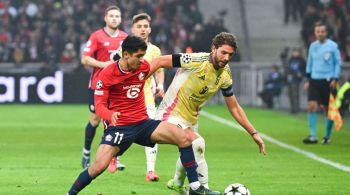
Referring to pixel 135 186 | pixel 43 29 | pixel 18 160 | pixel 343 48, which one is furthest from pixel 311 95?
pixel 43 29

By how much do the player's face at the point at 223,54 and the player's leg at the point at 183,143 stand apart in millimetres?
814

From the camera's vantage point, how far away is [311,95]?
62.5 ft

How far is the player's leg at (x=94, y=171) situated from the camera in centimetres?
1021

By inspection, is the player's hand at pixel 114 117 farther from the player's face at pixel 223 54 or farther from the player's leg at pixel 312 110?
the player's leg at pixel 312 110

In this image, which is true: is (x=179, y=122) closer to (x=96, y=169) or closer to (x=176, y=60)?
(x=176, y=60)

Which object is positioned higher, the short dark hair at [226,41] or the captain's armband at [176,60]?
the short dark hair at [226,41]

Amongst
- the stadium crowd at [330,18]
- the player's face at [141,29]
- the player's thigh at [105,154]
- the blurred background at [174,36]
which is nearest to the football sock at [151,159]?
the player's face at [141,29]

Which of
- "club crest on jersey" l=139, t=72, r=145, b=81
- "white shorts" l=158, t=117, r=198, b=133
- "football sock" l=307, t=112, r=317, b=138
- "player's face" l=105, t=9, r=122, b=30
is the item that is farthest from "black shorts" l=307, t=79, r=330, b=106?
"club crest on jersey" l=139, t=72, r=145, b=81

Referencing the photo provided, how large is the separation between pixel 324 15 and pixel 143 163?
21502mm

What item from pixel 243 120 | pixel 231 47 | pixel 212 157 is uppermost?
pixel 231 47

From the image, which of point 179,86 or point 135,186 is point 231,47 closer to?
point 179,86

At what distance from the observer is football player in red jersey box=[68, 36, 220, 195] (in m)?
10.2

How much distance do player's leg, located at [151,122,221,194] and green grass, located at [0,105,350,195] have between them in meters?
1.00

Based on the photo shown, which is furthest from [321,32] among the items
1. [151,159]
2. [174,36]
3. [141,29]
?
[174,36]
